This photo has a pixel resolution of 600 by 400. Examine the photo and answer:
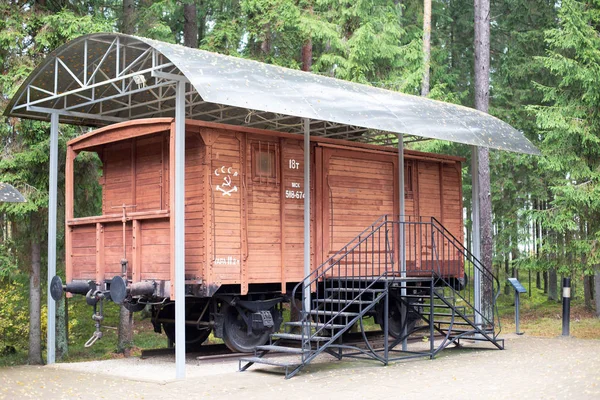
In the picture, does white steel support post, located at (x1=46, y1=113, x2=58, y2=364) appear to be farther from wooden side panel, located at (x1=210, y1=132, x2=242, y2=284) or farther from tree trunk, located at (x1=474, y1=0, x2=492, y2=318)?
tree trunk, located at (x1=474, y1=0, x2=492, y2=318)

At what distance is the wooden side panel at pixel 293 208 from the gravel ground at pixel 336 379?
1.79m

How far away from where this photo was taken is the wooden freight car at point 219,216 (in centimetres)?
1273

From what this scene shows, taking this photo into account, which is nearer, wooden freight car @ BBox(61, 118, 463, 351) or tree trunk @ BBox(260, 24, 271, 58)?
wooden freight car @ BBox(61, 118, 463, 351)

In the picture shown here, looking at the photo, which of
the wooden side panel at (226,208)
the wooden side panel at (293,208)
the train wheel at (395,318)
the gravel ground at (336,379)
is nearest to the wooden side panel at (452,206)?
the train wheel at (395,318)

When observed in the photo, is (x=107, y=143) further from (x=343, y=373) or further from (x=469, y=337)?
(x=469, y=337)

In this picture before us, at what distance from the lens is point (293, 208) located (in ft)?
46.3

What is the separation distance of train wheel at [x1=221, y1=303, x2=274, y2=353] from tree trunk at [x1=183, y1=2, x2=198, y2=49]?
1251 centimetres

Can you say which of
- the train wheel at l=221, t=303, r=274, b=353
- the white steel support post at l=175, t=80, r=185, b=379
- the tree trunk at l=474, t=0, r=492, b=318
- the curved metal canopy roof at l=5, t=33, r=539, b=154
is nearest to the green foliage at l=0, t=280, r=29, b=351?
the curved metal canopy roof at l=5, t=33, r=539, b=154

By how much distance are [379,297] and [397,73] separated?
11.3 meters

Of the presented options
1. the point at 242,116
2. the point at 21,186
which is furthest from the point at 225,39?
the point at 21,186

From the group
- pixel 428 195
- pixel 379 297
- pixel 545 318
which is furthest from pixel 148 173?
pixel 545 318

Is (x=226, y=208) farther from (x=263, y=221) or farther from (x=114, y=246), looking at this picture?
(x=114, y=246)

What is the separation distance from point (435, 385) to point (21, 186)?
32.8ft

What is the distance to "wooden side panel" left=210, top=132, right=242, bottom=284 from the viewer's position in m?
12.9
